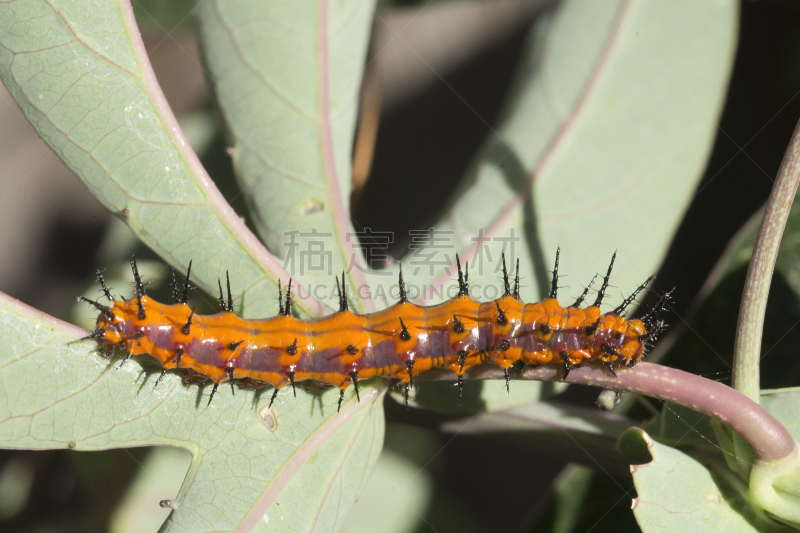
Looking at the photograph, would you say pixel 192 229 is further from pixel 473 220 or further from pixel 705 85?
pixel 705 85

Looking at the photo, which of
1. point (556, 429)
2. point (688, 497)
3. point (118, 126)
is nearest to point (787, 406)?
point (688, 497)

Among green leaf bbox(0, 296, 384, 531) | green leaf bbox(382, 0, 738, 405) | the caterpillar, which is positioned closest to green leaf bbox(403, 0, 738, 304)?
green leaf bbox(382, 0, 738, 405)

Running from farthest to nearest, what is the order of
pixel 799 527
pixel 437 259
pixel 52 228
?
pixel 52 228 < pixel 437 259 < pixel 799 527

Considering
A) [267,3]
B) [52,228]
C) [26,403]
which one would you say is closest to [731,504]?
[26,403]

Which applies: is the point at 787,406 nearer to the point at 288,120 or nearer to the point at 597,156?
the point at 597,156

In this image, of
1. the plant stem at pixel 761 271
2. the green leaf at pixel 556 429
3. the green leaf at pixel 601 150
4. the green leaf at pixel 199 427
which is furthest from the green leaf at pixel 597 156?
the plant stem at pixel 761 271

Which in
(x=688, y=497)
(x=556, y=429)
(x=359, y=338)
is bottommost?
(x=688, y=497)

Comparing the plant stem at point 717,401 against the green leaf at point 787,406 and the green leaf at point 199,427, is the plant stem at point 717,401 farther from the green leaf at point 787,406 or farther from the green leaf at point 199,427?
the green leaf at point 199,427
